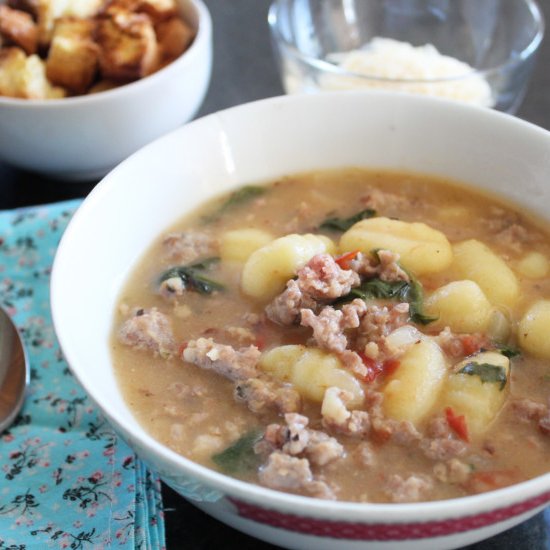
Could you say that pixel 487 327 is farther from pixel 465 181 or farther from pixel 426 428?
pixel 465 181

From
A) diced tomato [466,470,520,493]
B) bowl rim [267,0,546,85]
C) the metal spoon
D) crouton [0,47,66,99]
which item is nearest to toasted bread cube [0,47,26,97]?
crouton [0,47,66,99]

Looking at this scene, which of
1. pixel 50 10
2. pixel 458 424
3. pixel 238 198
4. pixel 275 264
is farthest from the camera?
pixel 50 10

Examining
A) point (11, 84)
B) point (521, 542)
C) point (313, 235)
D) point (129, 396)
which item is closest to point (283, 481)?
point (129, 396)

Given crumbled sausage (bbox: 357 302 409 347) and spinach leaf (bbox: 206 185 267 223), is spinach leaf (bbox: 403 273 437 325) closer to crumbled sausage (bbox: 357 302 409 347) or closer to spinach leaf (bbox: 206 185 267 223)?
crumbled sausage (bbox: 357 302 409 347)

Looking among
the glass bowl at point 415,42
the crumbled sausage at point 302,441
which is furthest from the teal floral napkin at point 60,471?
the glass bowl at point 415,42

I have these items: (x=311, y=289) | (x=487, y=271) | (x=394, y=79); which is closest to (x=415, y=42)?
(x=394, y=79)

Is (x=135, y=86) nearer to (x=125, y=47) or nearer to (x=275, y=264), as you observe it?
(x=125, y=47)
